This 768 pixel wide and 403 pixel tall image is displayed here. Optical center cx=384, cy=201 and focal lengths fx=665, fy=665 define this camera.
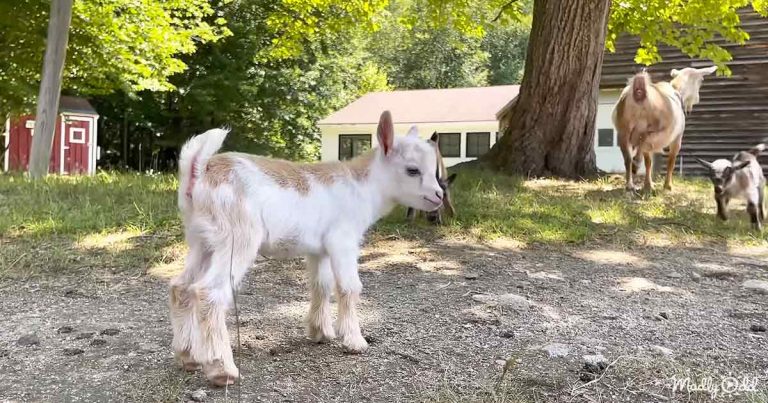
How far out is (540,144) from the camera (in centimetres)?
1131

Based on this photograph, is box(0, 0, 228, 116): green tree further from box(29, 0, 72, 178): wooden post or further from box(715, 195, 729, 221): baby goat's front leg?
box(715, 195, 729, 221): baby goat's front leg

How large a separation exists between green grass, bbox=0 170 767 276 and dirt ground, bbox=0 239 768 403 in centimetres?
62

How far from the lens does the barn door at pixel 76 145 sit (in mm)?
27469

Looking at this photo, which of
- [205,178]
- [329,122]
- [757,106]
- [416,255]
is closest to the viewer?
[205,178]

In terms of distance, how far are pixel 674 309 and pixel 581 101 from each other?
7.07m

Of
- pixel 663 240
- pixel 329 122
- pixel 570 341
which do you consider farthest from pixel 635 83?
pixel 329 122

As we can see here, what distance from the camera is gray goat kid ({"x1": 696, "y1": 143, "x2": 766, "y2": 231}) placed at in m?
8.07

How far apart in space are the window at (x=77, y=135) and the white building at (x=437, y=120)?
38.7 feet

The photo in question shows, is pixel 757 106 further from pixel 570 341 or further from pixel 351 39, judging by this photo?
pixel 570 341

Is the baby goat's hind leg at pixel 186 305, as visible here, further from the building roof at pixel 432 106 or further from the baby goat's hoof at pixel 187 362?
the building roof at pixel 432 106

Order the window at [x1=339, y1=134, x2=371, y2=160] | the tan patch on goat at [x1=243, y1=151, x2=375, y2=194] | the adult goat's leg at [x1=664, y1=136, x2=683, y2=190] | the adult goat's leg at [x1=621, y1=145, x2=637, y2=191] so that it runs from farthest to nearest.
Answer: the window at [x1=339, y1=134, x2=371, y2=160] < the adult goat's leg at [x1=664, y1=136, x2=683, y2=190] < the adult goat's leg at [x1=621, y1=145, x2=637, y2=191] < the tan patch on goat at [x1=243, y1=151, x2=375, y2=194]

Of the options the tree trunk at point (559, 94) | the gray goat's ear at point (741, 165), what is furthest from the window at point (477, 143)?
the gray goat's ear at point (741, 165)

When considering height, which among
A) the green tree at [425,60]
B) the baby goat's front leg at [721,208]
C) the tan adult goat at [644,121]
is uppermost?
the green tree at [425,60]

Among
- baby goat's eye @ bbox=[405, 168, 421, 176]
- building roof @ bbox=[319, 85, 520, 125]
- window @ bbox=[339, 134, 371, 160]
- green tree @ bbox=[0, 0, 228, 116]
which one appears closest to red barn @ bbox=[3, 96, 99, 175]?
green tree @ bbox=[0, 0, 228, 116]
